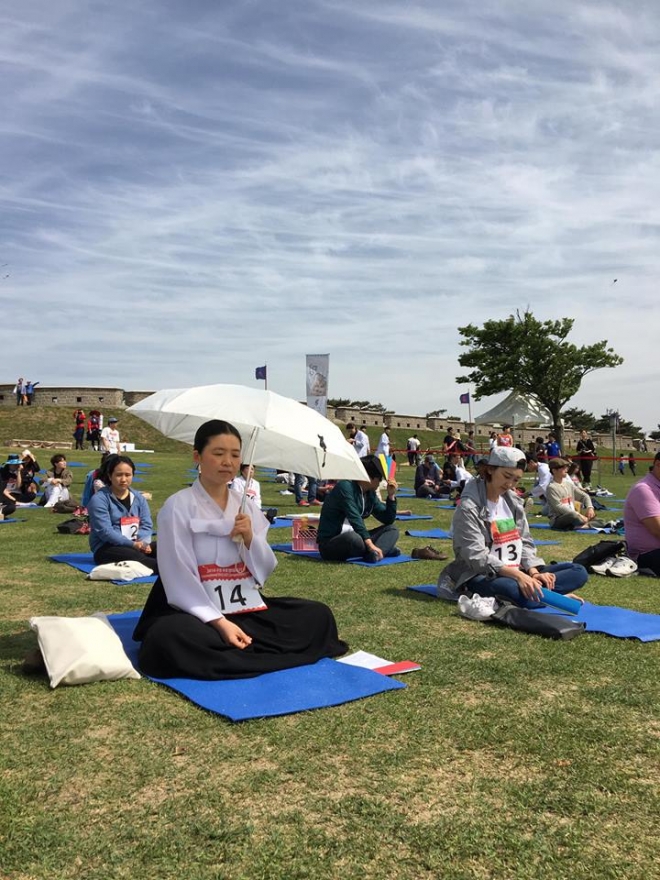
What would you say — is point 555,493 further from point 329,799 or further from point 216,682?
point 329,799

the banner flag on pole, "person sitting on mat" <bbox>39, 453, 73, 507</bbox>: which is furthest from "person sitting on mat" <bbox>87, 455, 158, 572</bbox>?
the banner flag on pole

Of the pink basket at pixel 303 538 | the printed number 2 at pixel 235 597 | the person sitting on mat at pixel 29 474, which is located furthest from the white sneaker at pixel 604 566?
the person sitting on mat at pixel 29 474

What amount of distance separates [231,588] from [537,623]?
2.27 m

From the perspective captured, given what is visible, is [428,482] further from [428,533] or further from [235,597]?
[235,597]

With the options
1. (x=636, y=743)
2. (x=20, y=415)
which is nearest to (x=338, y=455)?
(x=636, y=743)

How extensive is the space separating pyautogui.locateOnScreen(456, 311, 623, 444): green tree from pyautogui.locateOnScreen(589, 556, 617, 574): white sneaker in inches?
1602

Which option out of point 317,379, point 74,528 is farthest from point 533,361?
point 74,528

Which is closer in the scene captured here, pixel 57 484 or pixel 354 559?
pixel 354 559

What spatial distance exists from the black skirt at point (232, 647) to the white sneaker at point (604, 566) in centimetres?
424

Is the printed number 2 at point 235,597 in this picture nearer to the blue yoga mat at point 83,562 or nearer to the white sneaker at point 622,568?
the blue yoga mat at point 83,562

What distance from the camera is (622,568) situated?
809 centimetres

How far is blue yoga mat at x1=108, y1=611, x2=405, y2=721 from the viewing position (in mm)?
3836

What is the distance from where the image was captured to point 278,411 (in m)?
5.42

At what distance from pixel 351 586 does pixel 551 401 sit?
4379cm
